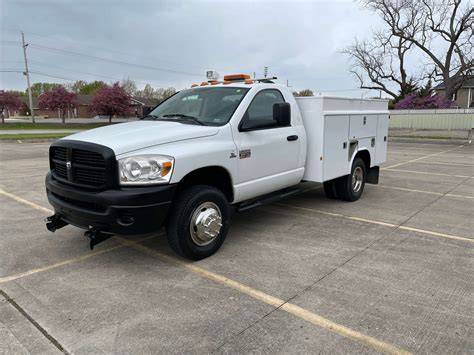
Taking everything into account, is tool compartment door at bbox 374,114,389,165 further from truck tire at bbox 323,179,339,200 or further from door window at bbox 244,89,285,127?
door window at bbox 244,89,285,127

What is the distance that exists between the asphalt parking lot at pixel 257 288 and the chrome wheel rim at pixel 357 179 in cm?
106

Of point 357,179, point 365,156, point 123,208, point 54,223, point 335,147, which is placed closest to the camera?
point 123,208

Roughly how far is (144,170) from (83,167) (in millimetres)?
705

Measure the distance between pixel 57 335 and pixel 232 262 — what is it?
1.95 m

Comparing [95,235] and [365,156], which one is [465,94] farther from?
[95,235]

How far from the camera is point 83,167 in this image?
3924mm

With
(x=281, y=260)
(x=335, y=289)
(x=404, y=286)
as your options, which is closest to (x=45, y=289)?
(x=281, y=260)

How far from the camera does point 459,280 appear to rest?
3.87m

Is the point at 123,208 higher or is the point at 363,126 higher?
the point at 363,126

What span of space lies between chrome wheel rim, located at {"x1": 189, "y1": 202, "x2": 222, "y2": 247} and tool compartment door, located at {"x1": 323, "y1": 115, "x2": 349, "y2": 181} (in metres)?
2.31

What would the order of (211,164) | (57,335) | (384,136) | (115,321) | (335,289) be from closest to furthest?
1. (57,335)
2. (115,321)
3. (335,289)
4. (211,164)
5. (384,136)

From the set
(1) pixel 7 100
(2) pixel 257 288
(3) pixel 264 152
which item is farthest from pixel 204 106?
(1) pixel 7 100

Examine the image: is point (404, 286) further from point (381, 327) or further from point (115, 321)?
point (115, 321)

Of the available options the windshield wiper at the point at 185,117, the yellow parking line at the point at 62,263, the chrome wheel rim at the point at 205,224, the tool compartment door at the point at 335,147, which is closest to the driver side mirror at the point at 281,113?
the windshield wiper at the point at 185,117
